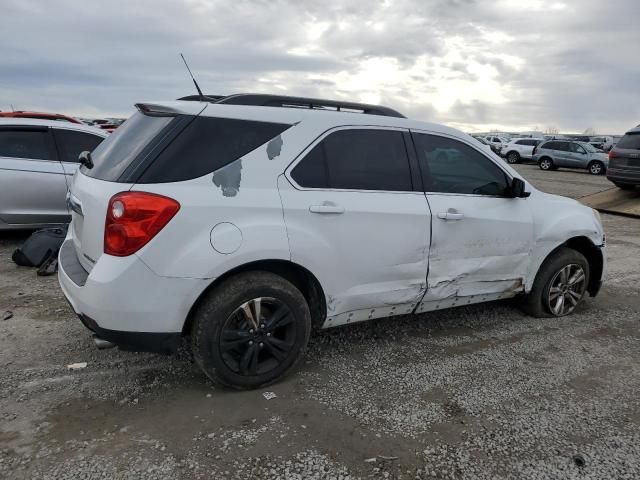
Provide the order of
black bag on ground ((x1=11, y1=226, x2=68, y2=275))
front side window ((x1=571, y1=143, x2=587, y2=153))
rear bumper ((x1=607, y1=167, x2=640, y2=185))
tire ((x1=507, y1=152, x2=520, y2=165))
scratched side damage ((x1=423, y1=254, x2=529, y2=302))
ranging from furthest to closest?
tire ((x1=507, y1=152, x2=520, y2=165)) < front side window ((x1=571, y1=143, x2=587, y2=153)) < rear bumper ((x1=607, y1=167, x2=640, y2=185)) < black bag on ground ((x1=11, y1=226, x2=68, y2=275)) < scratched side damage ((x1=423, y1=254, x2=529, y2=302))

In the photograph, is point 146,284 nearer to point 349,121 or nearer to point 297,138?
point 297,138

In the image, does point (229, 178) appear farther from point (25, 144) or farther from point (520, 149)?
point (520, 149)

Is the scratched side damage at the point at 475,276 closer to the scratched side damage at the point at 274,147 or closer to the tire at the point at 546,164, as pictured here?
the scratched side damage at the point at 274,147

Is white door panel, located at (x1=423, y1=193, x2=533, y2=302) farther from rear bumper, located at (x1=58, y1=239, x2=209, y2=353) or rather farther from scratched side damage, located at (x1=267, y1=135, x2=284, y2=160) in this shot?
rear bumper, located at (x1=58, y1=239, x2=209, y2=353)

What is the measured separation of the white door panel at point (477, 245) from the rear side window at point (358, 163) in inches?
12.9

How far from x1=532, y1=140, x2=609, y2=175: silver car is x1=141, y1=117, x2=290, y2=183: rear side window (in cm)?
2440

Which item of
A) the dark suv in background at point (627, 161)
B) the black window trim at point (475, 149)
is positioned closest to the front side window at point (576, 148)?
the dark suv in background at point (627, 161)

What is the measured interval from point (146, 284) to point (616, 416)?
283cm

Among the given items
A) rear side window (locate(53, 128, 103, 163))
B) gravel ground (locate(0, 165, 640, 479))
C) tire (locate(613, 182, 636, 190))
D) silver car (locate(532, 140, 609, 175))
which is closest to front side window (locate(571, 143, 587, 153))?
silver car (locate(532, 140, 609, 175))

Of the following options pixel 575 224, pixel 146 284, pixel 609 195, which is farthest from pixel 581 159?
pixel 146 284

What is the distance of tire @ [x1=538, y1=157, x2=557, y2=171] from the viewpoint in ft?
81.7

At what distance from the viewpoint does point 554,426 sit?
9.30 feet

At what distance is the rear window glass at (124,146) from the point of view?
2.83 meters

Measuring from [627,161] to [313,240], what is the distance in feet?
39.4
